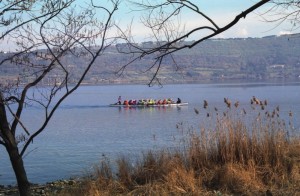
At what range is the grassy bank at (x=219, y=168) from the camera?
325 inches

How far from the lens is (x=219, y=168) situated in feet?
28.8

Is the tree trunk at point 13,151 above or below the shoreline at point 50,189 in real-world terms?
above

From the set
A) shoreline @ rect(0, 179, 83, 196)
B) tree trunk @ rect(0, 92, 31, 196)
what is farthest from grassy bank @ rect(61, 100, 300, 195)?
tree trunk @ rect(0, 92, 31, 196)

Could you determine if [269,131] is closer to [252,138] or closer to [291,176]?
[252,138]

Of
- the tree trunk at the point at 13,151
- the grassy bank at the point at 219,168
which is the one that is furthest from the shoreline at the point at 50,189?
the tree trunk at the point at 13,151

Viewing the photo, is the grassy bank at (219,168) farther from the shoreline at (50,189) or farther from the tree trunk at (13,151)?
the tree trunk at (13,151)

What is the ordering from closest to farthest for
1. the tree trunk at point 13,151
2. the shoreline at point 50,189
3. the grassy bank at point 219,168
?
the tree trunk at point 13,151
the grassy bank at point 219,168
the shoreline at point 50,189

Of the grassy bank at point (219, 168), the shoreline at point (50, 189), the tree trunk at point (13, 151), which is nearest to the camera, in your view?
the tree trunk at point (13, 151)

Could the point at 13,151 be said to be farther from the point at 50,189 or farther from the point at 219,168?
the point at 50,189

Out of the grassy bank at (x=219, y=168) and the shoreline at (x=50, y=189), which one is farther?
the shoreline at (x=50, y=189)

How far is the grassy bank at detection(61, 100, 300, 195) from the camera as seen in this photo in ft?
27.1

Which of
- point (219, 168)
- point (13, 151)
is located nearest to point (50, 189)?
point (219, 168)

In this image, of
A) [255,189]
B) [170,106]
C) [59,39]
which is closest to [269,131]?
[255,189]

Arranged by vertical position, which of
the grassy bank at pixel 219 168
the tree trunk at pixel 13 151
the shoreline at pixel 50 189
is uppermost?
the tree trunk at pixel 13 151
